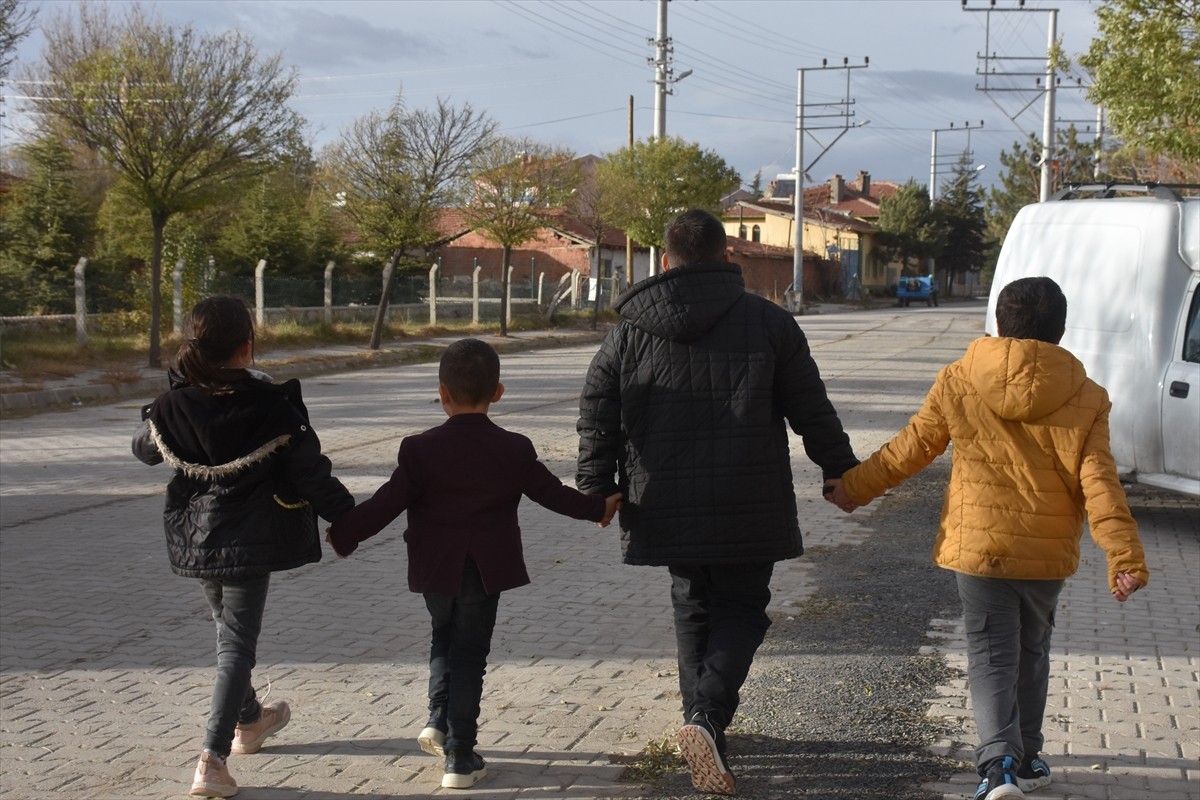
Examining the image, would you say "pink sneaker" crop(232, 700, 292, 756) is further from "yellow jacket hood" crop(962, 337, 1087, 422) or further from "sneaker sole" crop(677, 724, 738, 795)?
"yellow jacket hood" crop(962, 337, 1087, 422)

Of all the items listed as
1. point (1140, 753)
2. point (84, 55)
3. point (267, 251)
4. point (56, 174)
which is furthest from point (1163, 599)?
point (267, 251)

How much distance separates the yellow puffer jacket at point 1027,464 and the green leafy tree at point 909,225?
77.8m

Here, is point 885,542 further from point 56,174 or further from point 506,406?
point 56,174

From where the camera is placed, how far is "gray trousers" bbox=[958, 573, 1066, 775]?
385cm

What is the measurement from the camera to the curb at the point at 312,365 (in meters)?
16.9

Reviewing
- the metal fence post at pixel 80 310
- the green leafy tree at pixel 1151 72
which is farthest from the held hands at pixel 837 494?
the metal fence post at pixel 80 310

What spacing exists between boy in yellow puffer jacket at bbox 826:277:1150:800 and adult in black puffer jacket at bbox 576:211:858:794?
477mm

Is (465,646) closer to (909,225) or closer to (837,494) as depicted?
(837,494)

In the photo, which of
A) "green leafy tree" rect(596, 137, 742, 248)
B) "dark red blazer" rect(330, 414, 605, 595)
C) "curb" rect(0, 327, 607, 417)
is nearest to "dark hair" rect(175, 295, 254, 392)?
"dark red blazer" rect(330, 414, 605, 595)

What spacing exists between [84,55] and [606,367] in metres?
18.2

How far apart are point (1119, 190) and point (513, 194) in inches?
898

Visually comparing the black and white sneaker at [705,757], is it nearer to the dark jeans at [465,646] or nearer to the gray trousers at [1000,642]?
the dark jeans at [465,646]

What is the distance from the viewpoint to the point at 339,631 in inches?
242

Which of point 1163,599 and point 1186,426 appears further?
point 1186,426
